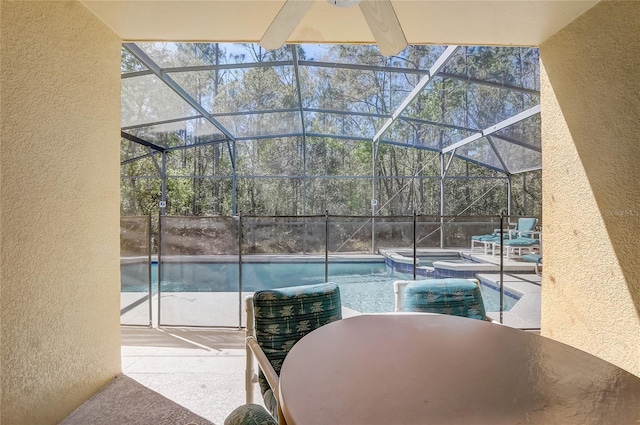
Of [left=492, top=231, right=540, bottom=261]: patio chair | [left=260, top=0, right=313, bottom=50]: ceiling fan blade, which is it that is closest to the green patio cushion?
[left=260, top=0, right=313, bottom=50]: ceiling fan blade

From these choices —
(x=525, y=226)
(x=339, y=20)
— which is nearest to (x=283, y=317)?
(x=339, y=20)

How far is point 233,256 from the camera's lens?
545cm

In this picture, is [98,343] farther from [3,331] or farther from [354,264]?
[354,264]

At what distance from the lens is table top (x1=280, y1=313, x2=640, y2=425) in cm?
74

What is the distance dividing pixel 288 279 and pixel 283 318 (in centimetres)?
614

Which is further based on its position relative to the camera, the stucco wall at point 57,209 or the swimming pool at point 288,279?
the swimming pool at point 288,279

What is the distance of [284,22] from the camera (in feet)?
5.14

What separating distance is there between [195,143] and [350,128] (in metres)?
4.32

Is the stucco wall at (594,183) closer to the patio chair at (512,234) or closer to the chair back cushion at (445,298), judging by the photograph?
the chair back cushion at (445,298)

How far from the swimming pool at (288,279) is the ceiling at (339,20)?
229cm

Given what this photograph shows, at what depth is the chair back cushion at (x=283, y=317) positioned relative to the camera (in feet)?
4.97

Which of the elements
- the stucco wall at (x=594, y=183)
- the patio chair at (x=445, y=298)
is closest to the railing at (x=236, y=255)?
the stucco wall at (x=594, y=183)

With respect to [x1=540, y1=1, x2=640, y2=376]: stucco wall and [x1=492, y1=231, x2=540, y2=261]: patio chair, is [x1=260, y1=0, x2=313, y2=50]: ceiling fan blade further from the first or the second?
[x1=492, y1=231, x2=540, y2=261]: patio chair

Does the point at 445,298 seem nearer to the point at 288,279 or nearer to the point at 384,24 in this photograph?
the point at 384,24
